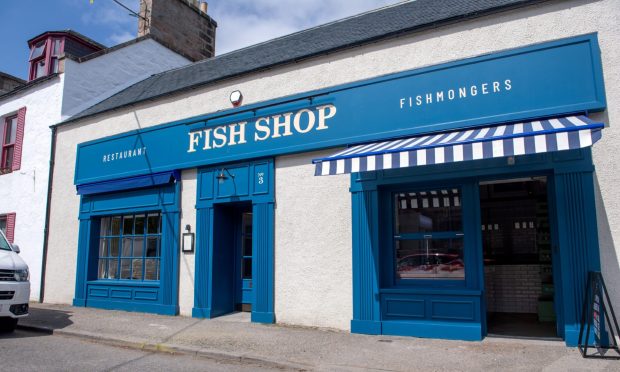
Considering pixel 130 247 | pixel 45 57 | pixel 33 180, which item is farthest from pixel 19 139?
pixel 130 247

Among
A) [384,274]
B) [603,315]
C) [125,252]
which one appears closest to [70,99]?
[125,252]

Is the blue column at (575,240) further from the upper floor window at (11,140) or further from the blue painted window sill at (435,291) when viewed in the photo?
the upper floor window at (11,140)

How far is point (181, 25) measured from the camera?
52.7ft

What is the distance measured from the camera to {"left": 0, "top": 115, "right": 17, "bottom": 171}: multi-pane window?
1439 cm

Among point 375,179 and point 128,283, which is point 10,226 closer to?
point 128,283

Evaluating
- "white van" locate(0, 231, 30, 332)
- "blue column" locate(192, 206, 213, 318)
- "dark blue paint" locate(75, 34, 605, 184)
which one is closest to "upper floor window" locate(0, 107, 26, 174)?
"dark blue paint" locate(75, 34, 605, 184)

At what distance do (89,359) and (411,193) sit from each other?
5.25 m

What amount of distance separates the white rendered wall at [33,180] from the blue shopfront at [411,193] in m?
2.33

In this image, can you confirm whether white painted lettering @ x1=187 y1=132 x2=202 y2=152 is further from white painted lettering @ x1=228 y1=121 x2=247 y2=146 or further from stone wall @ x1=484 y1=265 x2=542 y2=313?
stone wall @ x1=484 y1=265 x2=542 y2=313

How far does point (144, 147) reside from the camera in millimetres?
10719

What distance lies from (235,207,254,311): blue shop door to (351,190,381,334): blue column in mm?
2764

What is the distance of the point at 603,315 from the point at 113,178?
32.7ft

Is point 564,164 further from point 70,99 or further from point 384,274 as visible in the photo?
point 70,99

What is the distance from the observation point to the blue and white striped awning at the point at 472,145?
17.5 ft
